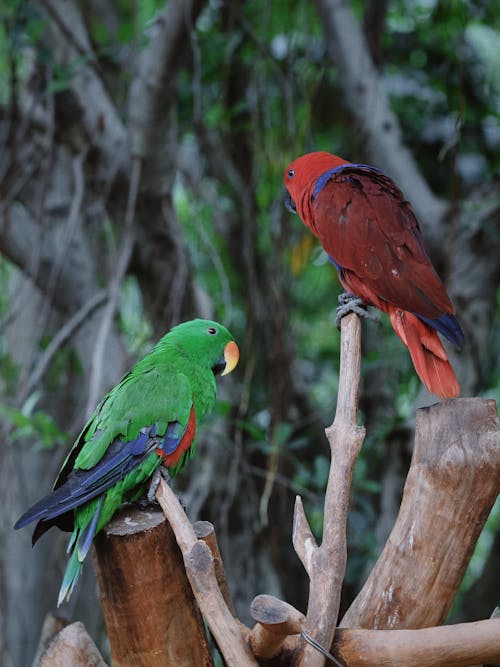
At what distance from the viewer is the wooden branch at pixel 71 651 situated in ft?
5.02

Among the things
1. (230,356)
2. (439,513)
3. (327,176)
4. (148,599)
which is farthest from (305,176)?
(148,599)

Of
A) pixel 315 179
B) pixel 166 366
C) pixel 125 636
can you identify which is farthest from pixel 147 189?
pixel 125 636

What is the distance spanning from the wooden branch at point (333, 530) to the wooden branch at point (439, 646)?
8 cm

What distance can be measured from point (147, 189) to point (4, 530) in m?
1.43

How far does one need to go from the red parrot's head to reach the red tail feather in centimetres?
36

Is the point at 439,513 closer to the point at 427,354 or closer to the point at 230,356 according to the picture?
the point at 427,354

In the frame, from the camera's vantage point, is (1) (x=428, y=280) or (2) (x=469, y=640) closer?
(2) (x=469, y=640)

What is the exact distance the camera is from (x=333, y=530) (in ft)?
4.52

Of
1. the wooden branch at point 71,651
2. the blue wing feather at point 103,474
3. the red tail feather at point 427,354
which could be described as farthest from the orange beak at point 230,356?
the wooden branch at point 71,651

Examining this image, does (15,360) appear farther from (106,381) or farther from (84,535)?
(84,535)

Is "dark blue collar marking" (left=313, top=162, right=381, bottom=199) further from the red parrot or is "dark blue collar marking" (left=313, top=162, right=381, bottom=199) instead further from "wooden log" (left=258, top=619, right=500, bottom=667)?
"wooden log" (left=258, top=619, right=500, bottom=667)

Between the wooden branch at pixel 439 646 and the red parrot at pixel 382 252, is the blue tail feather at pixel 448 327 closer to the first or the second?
the red parrot at pixel 382 252

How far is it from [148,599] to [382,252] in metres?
0.88

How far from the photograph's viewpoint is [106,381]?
306 cm
